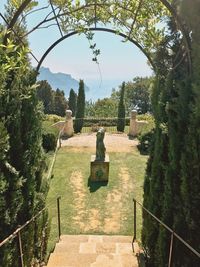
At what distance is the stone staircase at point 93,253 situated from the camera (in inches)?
235

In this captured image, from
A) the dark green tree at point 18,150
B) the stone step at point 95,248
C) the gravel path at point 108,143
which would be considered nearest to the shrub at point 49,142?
the gravel path at point 108,143

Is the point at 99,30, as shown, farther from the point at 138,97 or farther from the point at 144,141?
the point at 138,97

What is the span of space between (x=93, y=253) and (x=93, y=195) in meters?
5.32

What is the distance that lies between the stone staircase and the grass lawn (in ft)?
3.94

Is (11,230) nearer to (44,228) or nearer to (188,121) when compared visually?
(44,228)

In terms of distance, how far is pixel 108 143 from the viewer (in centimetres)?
1917

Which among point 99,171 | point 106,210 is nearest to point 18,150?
point 106,210

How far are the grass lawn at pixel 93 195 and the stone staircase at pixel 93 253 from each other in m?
1.20

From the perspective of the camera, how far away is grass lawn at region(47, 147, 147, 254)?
9609 mm

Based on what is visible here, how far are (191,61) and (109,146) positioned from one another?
1431cm

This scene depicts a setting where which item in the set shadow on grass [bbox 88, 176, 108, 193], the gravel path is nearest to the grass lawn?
shadow on grass [bbox 88, 176, 108, 193]

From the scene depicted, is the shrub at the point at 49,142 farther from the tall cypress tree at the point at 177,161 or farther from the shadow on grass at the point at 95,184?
the tall cypress tree at the point at 177,161

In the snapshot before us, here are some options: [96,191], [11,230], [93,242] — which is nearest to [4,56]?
[11,230]

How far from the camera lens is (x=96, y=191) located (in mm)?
12195
